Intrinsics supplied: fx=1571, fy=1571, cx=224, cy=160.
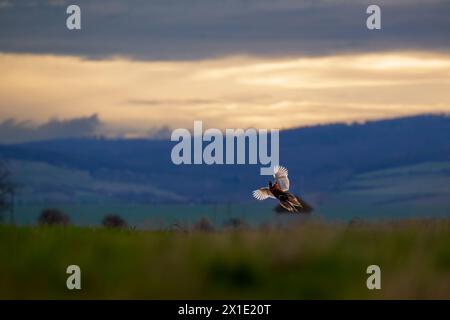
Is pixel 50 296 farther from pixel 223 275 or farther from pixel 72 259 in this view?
pixel 223 275

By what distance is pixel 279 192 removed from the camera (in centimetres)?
2842

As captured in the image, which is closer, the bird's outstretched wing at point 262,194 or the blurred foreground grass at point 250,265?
the blurred foreground grass at point 250,265

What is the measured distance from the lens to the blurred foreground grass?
25.0 meters

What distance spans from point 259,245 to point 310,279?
117cm

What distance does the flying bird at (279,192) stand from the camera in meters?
28.1

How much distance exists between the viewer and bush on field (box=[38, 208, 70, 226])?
28586mm

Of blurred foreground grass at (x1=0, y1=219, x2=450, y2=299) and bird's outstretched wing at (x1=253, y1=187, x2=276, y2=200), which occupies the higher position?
bird's outstretched wing at (x1=253, y1=187, x2=276, y2=200)

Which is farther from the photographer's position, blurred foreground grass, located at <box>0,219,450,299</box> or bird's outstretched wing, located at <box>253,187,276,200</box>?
bird's outstretched wing, located at <box>253,187,276,200</box>

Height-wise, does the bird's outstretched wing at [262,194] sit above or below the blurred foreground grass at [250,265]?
above

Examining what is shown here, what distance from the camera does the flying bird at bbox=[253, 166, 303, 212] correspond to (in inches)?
1105

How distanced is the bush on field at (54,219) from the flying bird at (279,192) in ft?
11.7

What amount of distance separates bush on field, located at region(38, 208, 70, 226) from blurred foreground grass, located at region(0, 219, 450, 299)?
217 cm

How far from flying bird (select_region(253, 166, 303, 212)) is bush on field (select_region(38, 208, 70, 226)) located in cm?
358
